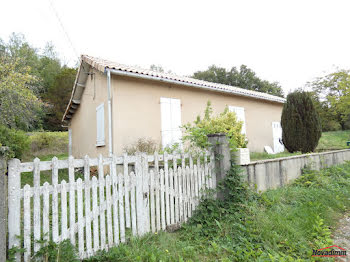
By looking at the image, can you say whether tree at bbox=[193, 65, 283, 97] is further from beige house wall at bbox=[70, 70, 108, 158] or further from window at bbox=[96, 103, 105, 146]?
window at bbox=[96, 103, 105, 146]

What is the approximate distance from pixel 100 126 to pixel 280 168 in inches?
233

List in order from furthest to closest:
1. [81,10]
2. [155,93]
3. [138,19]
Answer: [155,93] < [138,19] < [81,10]

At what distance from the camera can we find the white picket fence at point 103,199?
2.00 meters

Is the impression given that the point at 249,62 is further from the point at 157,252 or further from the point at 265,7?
the point at 157,252

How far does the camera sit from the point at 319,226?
3100mm

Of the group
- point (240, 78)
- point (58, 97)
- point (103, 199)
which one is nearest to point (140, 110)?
point (103, 199)

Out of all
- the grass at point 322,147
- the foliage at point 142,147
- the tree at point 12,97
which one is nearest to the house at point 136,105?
the foliage at point 142,147

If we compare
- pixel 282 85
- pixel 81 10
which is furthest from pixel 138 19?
pixel 282 85

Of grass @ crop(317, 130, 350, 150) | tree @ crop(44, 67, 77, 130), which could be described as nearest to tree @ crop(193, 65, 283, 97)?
grass @ crop(317, 130, 350, 150)

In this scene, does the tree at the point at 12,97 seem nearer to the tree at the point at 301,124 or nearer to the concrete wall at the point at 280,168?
the concrete wall at the point at 280,168

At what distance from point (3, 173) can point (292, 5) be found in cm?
879

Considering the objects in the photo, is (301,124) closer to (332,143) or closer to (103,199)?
(332,143)

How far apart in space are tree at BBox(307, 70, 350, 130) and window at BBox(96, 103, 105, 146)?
2248 centimetres

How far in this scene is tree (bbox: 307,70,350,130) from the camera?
69.8 ft
